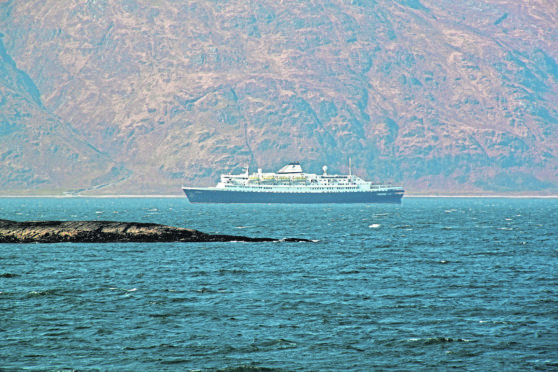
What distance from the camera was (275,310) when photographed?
131 feet

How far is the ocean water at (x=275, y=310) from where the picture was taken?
3122cm

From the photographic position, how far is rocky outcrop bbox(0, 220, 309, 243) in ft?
247

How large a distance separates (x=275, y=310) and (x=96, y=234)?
40305 millimetres

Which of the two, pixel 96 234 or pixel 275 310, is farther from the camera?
pixel 96 234

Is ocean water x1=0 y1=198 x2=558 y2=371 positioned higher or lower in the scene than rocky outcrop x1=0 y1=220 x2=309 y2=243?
lower

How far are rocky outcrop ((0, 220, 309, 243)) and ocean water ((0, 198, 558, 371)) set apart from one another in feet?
23.1

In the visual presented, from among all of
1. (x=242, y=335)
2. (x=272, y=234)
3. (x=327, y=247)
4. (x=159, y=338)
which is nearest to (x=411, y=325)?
(x=242, y=335)

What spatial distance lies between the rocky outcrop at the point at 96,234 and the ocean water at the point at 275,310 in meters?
7.03

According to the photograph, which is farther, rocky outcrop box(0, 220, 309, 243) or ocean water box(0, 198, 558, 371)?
rocky outcrop box(0, 220, 309, 243)

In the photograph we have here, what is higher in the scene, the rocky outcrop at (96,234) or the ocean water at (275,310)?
the rocky outcrop at (96,234)

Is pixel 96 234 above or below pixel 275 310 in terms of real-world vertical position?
above

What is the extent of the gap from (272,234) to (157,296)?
156 ft

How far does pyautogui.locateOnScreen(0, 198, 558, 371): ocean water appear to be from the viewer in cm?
3122

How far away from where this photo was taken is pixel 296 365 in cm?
3025
